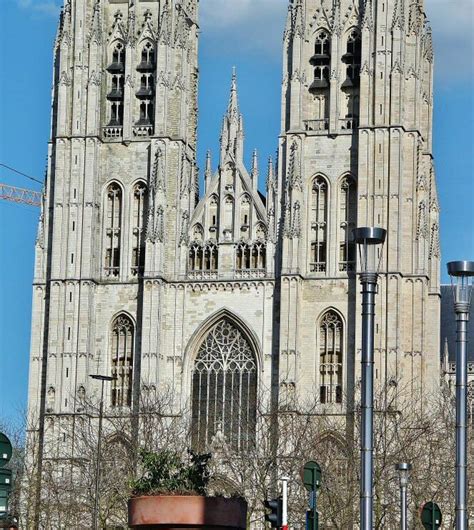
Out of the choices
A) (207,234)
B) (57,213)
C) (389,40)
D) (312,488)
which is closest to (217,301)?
(207,234)

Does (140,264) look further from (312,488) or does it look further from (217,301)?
(312,488)

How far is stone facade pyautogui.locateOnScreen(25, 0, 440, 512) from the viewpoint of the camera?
263 ft

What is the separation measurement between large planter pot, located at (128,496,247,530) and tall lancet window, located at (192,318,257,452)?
48527 millimetres

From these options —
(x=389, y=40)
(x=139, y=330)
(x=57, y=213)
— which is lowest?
(x=139, y=330)

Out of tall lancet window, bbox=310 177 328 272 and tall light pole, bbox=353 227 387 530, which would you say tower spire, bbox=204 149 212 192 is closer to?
tall lancet window, bbox=310 177 328 272

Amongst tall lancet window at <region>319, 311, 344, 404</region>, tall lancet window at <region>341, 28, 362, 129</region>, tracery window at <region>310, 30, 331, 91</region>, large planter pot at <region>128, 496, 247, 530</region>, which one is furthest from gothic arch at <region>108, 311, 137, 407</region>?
large planter pot at <region>128, 496, 247, 530</region>

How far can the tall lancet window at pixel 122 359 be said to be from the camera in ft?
270

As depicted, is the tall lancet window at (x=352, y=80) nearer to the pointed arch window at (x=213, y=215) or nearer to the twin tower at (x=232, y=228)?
the twin tower at (x=232, y=228)

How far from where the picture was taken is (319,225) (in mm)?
81750

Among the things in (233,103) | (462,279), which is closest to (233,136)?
(233,103)

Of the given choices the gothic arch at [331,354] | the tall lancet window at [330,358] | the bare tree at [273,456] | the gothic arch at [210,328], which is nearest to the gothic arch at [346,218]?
the gothic arch at [331,354]

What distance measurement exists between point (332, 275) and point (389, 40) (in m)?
10.5

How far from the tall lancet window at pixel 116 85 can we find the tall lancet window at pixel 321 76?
8.81m

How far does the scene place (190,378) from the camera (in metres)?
82.6
